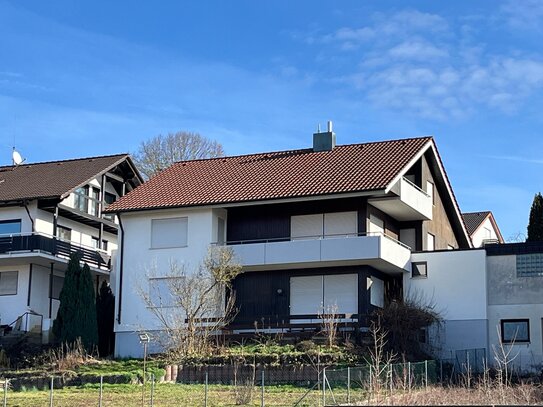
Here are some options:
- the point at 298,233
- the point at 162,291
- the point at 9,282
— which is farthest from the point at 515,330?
the point at 9,282

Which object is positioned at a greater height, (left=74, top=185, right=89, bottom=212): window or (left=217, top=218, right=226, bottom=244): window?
(left=74, top=185, right=89, bottom=212): window

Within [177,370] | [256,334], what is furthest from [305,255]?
[177,370]

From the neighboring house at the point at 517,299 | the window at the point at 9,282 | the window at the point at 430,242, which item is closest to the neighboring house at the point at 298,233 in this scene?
the window at the point at 430,242

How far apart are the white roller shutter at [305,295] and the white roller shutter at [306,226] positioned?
1.80 meters

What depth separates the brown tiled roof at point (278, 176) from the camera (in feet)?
142

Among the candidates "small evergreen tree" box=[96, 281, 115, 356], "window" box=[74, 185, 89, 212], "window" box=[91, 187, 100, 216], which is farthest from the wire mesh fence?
"window" box=[91, 187, 100, 216]

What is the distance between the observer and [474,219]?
6519 centimetres

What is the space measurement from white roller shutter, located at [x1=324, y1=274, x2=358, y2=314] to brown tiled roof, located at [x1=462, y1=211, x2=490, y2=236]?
2174 cm

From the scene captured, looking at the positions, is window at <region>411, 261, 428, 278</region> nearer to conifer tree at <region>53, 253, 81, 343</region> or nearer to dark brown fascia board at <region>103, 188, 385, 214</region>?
dark brown fascia board at <region>103, 188, 385, 214</region>

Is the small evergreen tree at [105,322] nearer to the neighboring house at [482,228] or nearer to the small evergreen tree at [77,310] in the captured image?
the small evergreen tree at [77,310]

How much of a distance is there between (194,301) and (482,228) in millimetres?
28168

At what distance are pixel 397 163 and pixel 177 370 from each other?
13.3 m

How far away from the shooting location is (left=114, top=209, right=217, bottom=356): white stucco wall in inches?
1743

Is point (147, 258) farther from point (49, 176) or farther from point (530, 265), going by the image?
point (530, 265)
